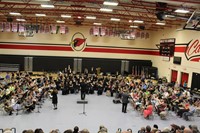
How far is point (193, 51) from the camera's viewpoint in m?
21.3

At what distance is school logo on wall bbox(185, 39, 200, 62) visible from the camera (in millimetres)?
20630

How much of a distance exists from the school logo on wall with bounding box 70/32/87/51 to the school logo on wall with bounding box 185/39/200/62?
1428 cm

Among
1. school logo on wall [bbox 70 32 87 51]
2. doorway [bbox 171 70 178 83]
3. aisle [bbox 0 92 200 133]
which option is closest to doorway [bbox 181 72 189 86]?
doorway [bbox 171 70 178 83]

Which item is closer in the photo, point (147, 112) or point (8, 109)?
point (8, 109)

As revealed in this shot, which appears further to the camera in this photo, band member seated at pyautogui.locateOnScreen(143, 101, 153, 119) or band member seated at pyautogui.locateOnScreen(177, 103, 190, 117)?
band member seated at pyautogui.locateOnScreen(177, 103, 190, 117)

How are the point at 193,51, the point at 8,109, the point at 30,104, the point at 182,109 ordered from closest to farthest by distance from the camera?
the point at 8,109 → the point at 30,104 → the point at 182,109 → the point at 193,51

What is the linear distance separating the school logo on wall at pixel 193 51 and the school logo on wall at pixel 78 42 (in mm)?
14276

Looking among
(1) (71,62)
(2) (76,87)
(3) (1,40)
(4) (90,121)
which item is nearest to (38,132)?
(4) (90,121)

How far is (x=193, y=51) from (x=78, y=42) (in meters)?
15.6

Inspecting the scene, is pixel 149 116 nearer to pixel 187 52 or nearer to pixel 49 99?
pixel 49 99

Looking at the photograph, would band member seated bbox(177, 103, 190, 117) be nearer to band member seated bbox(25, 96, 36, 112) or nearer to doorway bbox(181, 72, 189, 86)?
doorway bbox(181, 72, 189, 86)

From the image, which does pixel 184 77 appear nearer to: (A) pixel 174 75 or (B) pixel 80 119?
(A) pixel 174 75

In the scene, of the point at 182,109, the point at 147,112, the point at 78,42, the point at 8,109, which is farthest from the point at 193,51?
the point at 8,109

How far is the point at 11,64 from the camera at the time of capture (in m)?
28.0
